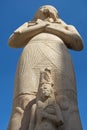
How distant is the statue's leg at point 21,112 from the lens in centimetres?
685

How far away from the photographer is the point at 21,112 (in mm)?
6992

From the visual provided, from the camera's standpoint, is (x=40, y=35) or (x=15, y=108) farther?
(x=40, y=35)

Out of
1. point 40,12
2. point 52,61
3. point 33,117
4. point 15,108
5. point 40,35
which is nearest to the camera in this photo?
point 33,117

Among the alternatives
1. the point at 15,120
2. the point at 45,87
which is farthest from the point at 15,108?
the point at 45,87

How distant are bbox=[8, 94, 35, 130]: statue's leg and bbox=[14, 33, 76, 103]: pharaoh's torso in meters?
0.17

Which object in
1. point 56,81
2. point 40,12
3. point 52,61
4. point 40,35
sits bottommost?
point 56,81

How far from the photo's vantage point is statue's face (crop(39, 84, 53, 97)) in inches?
269

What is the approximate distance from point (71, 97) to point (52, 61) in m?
1.05

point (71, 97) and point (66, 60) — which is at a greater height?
point (66, 60)

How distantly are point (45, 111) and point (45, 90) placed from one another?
535mm

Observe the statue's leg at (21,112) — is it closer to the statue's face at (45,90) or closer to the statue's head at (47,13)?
the statue's face at (45,90)

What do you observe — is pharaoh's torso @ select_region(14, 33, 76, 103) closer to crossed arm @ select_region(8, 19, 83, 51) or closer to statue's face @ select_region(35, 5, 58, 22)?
crossed arm @ select_region(8, 19, 83, 51)

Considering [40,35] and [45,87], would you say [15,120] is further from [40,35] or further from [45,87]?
[40,35]

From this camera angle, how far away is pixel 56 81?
748 centimetres
